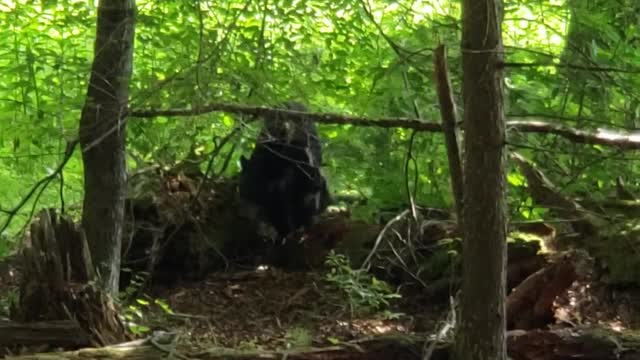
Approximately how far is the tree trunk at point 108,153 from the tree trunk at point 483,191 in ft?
6.95

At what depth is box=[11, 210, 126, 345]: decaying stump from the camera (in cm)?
392

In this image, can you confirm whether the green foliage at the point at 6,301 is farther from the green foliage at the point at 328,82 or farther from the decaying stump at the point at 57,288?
the decaying stump at the point at 57,288

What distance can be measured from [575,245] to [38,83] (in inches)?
156

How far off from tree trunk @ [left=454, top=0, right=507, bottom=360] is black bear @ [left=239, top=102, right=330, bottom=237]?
206 cm

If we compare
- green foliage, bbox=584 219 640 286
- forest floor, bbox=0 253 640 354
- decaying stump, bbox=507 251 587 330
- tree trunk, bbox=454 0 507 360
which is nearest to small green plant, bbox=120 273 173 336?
forest floor, bbox=0 253 640 354

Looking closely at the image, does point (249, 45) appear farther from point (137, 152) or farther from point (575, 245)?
point (575, 245)

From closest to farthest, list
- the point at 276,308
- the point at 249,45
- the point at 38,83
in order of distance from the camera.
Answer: the point at 249,45 → the point at 276,308 → the point at 38,83

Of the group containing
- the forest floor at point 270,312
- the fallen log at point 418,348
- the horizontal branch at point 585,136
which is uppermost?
the horizontal branch at point 585,136

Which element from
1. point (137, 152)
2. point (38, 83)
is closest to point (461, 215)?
point (137, 152)

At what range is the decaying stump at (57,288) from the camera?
3.92m

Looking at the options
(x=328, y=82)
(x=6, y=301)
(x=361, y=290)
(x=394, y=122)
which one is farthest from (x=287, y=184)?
(x=6, y=301)

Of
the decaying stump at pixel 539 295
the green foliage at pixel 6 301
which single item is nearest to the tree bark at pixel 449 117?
the decaying stump at pixel 539 295

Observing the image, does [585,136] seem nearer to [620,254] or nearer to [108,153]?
[620,254]

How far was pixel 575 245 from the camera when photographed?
5.50 m
